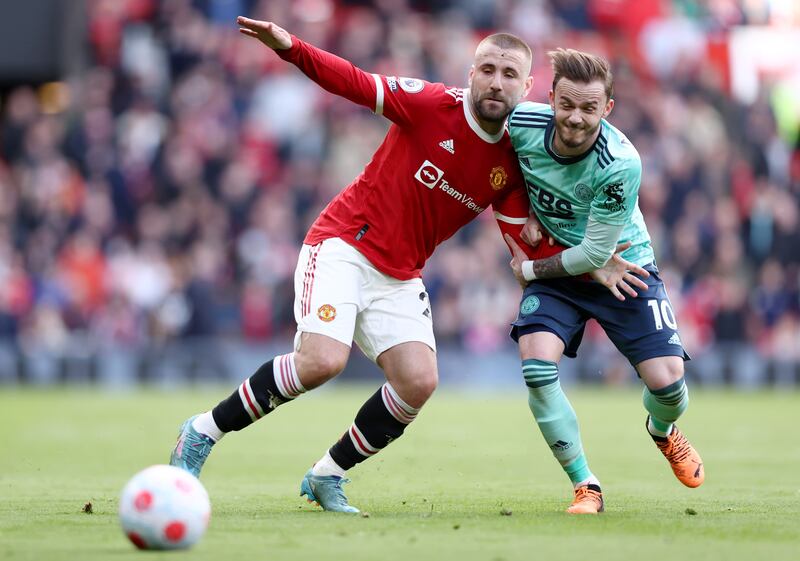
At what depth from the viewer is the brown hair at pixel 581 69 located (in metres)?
7.59

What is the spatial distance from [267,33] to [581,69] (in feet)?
5.59

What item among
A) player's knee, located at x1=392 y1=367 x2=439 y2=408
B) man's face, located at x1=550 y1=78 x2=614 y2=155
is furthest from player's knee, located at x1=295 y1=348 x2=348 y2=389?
man's face, located at x1=550 y1=78 x2=614 y2=155

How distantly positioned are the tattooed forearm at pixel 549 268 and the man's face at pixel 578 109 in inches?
28.5

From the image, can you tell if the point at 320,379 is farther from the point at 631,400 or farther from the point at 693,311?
the point at 693,311

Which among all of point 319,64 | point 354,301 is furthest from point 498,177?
point 319,64

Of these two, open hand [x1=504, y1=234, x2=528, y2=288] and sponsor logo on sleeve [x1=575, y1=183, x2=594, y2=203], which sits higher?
sponsor logo on sleeve [x1=575, y1=183, x2=594, y2=203]

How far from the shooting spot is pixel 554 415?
789cm

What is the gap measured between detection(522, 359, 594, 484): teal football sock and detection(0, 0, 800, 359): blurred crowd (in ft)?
43.0

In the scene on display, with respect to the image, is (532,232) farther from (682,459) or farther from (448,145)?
(682,459)

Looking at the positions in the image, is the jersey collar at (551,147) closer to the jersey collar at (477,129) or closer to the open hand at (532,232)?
the jersey collar at (477,129)

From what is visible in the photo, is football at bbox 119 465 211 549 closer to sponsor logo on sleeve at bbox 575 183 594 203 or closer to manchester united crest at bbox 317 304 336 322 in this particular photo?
manchester united crest at bbox 317 304 336 322

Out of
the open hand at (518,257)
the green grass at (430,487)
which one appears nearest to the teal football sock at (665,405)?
the green grass at (430,487)

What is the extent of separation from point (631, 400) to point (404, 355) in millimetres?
11837

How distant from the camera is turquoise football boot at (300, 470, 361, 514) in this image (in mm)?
7875
